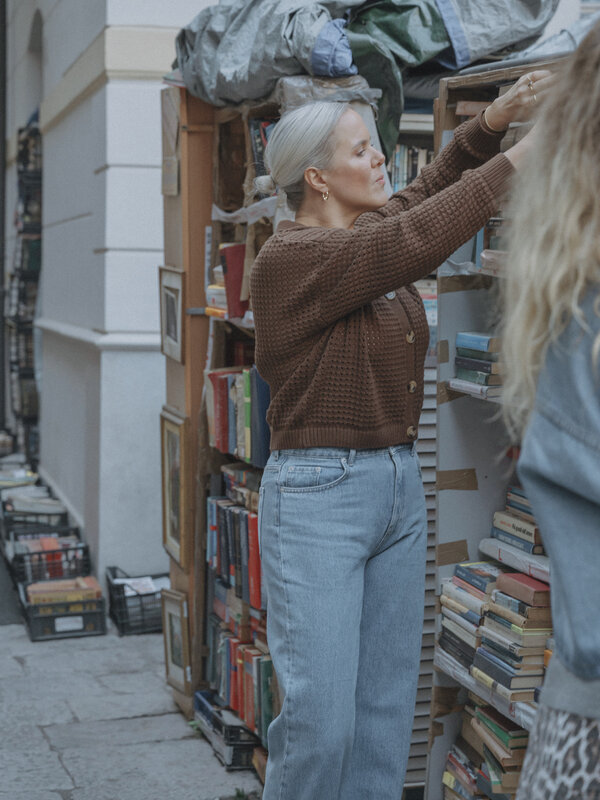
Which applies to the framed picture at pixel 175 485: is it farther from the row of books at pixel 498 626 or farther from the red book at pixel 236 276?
the row of books at pixel 498 626

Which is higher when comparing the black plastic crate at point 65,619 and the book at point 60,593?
the book at point 60,593

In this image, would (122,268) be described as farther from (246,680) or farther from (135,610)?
(246,680)

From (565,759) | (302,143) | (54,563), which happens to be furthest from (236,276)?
(54,563)

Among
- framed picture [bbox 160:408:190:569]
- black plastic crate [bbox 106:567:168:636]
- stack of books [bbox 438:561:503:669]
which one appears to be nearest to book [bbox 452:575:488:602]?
stack of books [bbox 438:561:503:669]

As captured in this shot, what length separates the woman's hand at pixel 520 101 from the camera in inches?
87.5

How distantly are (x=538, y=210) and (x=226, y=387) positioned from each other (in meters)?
2.57

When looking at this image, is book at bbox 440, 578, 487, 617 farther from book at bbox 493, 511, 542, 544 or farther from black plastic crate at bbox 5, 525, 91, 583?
black plastic crate at bbox 5, 525, 91, 583

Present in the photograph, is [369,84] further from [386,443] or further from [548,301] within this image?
[548,301]

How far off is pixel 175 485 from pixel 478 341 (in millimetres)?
2090

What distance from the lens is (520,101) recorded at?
229 cm

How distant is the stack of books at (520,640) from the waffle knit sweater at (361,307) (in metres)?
0.49

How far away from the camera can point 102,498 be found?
597 cm

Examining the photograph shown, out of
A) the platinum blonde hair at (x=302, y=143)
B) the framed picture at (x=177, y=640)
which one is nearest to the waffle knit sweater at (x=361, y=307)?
the platinum blonde hair at (x=302, y=143)

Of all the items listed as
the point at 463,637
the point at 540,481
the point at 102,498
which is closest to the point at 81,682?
the point at 102,498
